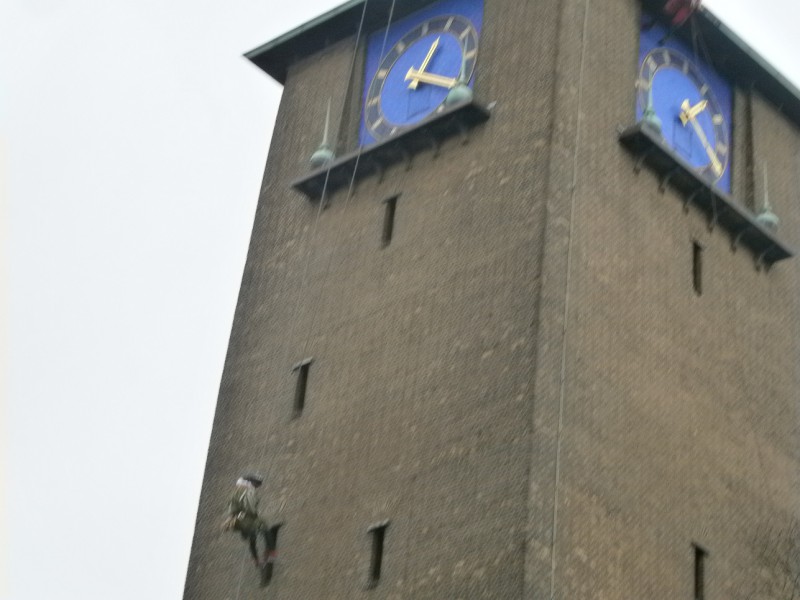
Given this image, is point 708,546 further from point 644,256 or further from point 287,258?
point 287,258

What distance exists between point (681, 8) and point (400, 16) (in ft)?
15.0

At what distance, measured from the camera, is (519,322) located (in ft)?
106

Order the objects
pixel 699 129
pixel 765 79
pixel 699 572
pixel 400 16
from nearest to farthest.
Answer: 1. pixel 699 572
2. pixel 699 129
3. pixel 400 16
4. pixel 765 79

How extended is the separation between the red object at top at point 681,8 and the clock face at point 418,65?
2.90m

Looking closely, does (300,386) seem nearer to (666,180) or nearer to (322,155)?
(322,155)

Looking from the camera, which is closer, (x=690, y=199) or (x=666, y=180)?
(x=666, y=180)

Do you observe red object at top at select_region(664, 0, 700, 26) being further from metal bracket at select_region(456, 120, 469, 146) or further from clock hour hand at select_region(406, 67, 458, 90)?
metal bracket at select_region(456, 120, 469, 146)

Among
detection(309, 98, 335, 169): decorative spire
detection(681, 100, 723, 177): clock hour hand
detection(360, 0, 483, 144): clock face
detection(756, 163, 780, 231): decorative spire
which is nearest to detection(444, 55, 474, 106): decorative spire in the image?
detection(360, 0, 483, 144): clock face

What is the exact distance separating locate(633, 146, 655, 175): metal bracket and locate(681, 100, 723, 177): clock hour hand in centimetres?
223

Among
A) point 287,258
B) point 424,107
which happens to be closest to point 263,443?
point 287,258

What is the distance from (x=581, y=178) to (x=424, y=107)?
11.3 feet

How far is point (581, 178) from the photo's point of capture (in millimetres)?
34156

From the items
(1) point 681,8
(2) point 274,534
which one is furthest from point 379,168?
(2) point 274,534

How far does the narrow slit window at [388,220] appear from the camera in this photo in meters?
35.4
